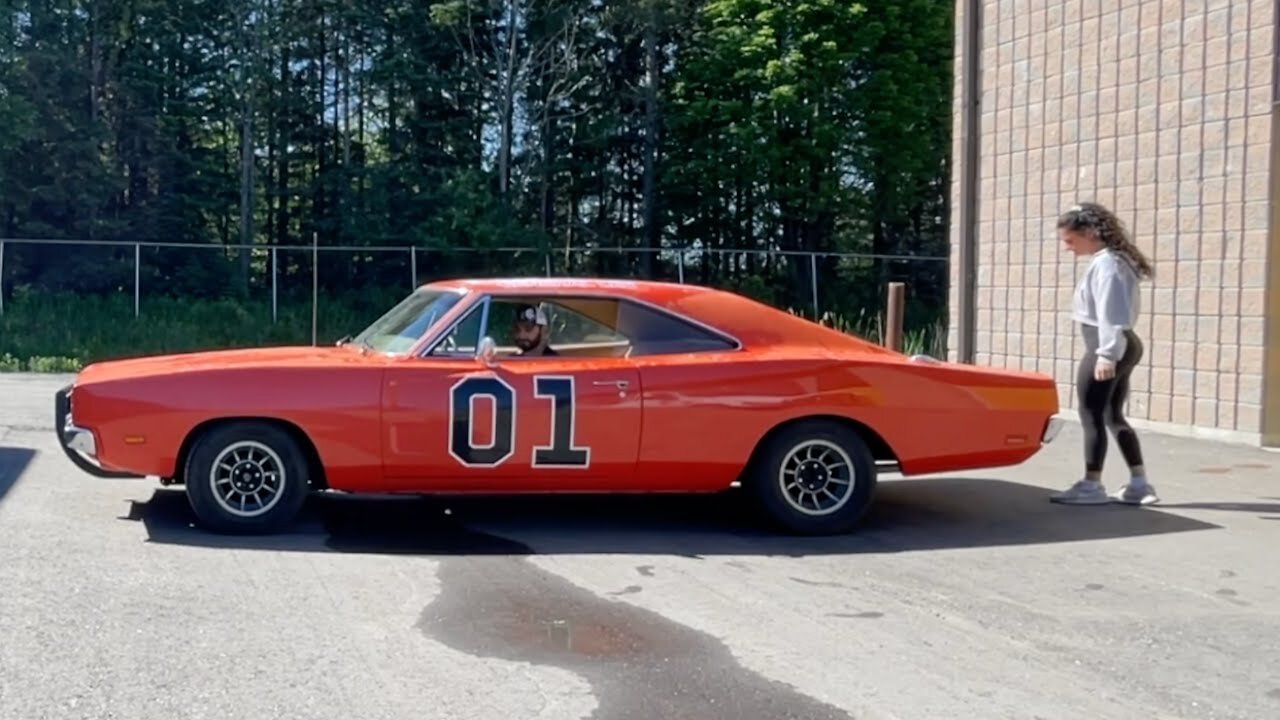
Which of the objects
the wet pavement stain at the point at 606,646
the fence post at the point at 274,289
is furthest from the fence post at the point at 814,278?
the wet pavement stain at the point at 606,646

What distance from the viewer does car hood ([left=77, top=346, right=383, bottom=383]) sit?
309 inches

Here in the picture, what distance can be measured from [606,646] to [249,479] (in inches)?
110

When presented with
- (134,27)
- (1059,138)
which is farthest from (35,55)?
(1059,138)

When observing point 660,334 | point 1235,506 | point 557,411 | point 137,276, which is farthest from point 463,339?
point 137,276

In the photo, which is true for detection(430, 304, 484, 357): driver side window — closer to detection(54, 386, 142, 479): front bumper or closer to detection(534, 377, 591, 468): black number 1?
detection(534, 377, 591, 468): black number 1

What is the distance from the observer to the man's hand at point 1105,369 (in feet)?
29.1

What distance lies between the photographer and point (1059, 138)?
13.9m

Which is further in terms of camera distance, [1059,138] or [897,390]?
[1059,138]

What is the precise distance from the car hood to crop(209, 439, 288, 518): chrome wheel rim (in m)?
0.43

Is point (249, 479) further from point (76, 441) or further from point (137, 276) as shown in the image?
point (137, 276)

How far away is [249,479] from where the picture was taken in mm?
7836

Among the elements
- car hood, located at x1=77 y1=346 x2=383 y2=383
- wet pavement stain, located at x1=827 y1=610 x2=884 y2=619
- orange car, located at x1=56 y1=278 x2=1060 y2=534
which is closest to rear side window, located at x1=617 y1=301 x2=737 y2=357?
orange car, located at x1=56 y1=278 x2=1060 y2=534

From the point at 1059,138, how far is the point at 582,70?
22.4m

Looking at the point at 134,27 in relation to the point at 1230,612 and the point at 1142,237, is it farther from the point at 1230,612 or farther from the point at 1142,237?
the point at 1230,612
